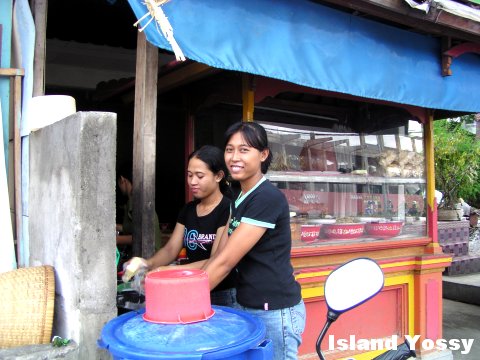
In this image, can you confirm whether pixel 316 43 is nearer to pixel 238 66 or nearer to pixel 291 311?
pixel 238 66

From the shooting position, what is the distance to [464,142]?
9.73 m

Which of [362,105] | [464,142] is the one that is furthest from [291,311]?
[464,142]

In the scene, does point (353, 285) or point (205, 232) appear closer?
point (353, 285)

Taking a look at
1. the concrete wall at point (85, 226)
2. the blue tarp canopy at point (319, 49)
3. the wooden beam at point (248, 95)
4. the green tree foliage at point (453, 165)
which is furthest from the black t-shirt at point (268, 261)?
the green tree foliage at point (453, 165)

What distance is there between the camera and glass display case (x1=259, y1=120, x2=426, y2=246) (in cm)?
413

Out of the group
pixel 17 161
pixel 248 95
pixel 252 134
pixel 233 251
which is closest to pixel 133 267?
pixel 233 251

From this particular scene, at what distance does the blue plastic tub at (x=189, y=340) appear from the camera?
4.99ft

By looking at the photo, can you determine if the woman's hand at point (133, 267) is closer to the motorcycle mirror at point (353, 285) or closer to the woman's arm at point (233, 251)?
the woman's arm at point (233, 251)

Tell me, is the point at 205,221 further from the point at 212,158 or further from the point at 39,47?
the point at 39,47

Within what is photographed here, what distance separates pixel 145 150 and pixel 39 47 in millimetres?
907

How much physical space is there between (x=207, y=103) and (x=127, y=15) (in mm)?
1089

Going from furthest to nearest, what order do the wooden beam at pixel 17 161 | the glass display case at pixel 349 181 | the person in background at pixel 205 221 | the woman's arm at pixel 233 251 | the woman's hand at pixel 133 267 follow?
the glass display case at pixel 349 181, the wooden beam at pixel 17 161, the person in background at pixel 205 221, the woman's hand at pixel 133 267, the woman's arm at pixel 233 251

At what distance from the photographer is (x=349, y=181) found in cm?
451

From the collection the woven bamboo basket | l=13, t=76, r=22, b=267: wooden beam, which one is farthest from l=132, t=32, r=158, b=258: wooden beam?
l=13, t=76, r=22, b=267: wooden beam
